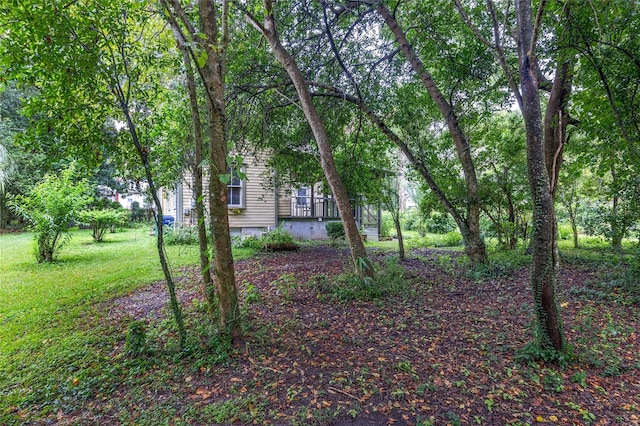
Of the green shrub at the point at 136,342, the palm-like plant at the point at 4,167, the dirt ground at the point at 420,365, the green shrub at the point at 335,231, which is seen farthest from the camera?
the palm-like plant at the point at 4,167

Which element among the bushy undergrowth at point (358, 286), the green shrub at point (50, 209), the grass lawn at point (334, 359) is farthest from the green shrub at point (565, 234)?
the green shrub at point (50, 209)

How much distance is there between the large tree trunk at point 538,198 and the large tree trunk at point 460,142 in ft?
10.2

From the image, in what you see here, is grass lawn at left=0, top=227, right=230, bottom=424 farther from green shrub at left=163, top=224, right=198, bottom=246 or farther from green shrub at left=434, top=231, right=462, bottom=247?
green shrub at left=434, top=231, right=462, bottom=247

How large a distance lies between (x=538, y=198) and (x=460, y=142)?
3681mm

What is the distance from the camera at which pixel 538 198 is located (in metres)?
2.58

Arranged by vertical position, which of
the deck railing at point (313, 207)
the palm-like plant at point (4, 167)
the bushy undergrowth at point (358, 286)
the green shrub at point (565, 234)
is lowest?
the bushy undergrowth at point (358, 286)

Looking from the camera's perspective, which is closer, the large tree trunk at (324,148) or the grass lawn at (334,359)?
the grass lawn at (334,359)

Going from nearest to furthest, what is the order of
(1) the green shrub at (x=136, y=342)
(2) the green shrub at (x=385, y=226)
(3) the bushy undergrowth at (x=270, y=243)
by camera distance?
(1) the green shrub at (x=136, y=342), (3) the bushy undergrowth at (x=270, y=243), (2) the green shrub at (x=385, y=226)

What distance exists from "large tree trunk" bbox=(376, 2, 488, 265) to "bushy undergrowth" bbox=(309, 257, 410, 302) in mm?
1734

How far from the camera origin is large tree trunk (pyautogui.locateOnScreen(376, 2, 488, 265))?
566 cm

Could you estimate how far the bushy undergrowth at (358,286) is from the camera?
4.62 m

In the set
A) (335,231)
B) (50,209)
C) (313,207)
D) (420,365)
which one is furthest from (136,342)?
(313,207)

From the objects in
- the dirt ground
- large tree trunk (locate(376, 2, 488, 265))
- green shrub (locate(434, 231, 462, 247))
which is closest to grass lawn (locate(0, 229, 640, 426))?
the dirt ground

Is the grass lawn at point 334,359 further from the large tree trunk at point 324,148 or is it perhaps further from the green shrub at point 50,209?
the green shrub at point 50,209
